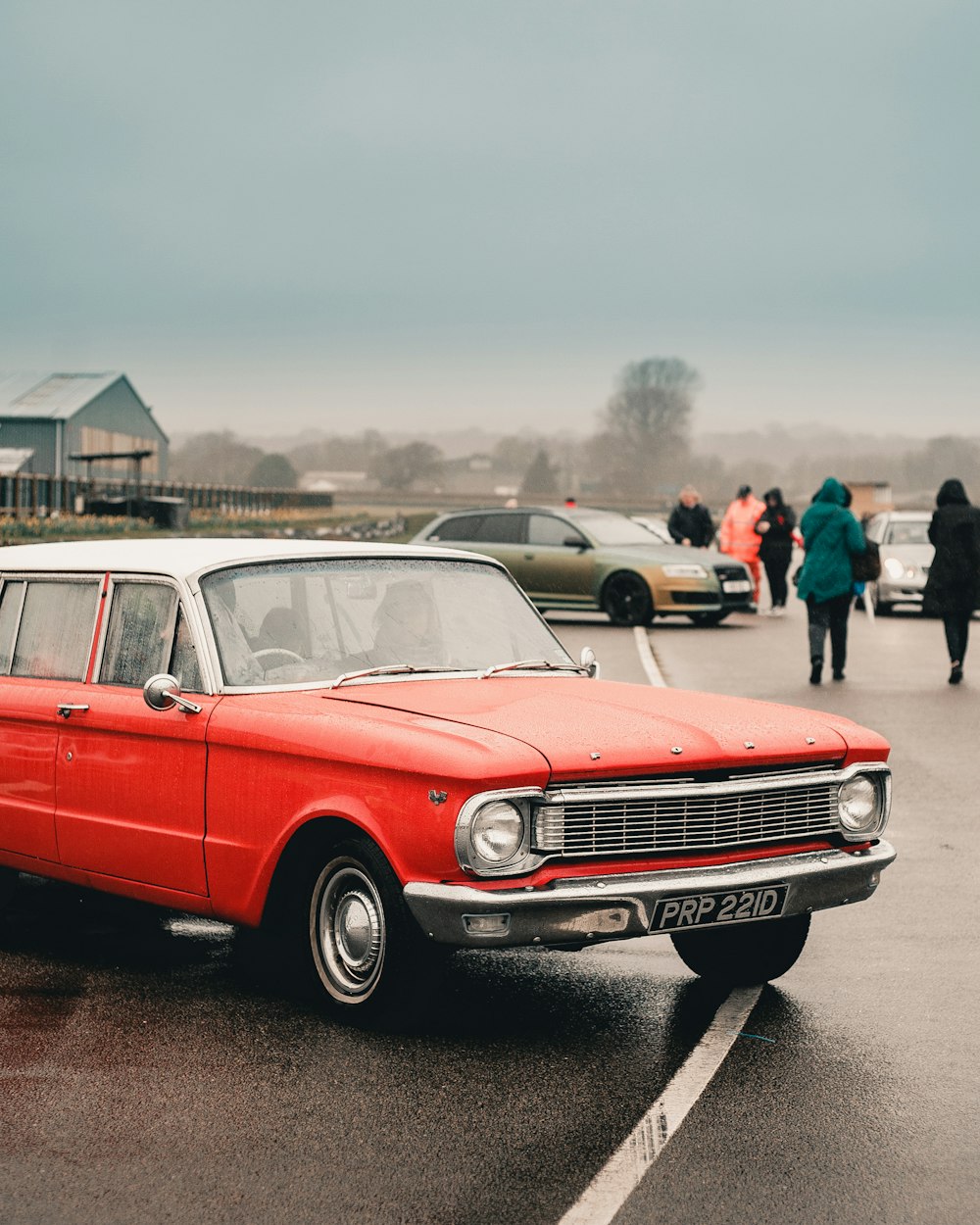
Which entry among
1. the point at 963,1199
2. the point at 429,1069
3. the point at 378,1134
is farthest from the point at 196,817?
the point at 963,1199

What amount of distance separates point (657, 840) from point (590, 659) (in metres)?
1.73

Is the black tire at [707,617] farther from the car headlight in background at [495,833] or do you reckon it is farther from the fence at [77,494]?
the fence at [77,494]

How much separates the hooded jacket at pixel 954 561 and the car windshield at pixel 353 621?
36.4 ft

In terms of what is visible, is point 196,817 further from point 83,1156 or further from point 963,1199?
point 963,1199

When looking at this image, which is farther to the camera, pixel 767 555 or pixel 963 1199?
pixel 767 555

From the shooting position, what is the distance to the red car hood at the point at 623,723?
5375 mm

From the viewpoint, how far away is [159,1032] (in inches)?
222

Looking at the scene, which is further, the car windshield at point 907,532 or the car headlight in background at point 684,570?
the car windshield at point 907,532

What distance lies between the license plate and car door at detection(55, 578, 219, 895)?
161 cm

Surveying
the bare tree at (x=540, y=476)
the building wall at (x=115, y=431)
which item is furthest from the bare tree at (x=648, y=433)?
the building wall at (x=115, y=431)

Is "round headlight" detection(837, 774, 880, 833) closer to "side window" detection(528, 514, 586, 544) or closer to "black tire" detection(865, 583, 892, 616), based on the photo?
"side window" detection(528, 514, 586, 544)

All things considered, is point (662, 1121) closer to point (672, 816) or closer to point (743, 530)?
point (672, 816)

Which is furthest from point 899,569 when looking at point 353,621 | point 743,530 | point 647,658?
point 353,621

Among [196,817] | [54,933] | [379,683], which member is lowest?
[54,933]
